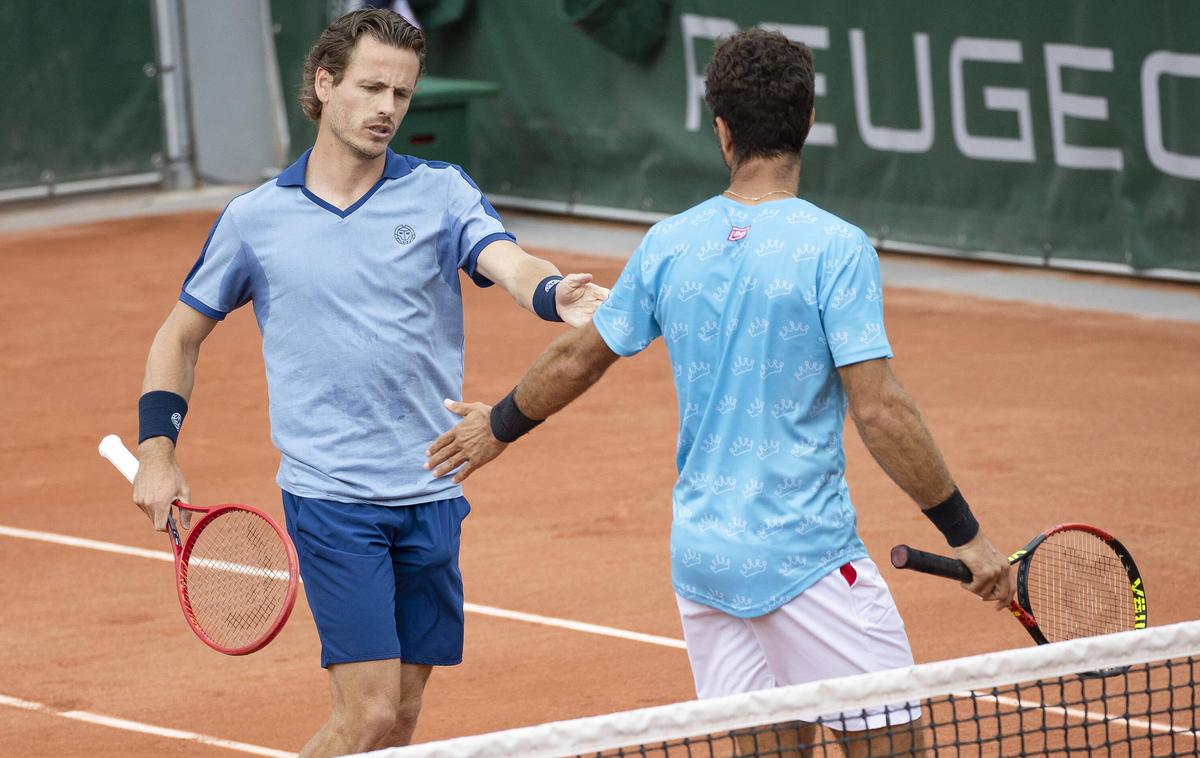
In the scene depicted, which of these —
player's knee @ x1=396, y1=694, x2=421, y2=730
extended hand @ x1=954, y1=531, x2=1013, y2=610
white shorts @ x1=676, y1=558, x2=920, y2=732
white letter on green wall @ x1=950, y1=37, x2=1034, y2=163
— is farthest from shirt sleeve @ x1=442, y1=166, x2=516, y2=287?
white letter on green wall @ x1=950, y1=37, x2=1034, y2=163

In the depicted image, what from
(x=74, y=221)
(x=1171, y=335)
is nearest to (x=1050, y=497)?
(x=1171, y=335)

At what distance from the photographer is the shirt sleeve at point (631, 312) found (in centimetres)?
400

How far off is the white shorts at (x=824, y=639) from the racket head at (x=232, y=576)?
107 centimetres

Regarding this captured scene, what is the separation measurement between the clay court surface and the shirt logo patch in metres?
2.03

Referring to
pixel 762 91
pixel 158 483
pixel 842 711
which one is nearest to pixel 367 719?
pixel 158 483

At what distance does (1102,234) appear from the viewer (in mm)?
13398

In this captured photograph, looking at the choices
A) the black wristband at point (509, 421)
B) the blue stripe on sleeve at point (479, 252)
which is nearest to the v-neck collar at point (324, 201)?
the blue stripe on sleeve at point (479, 252)

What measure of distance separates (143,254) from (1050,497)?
9.77 metres

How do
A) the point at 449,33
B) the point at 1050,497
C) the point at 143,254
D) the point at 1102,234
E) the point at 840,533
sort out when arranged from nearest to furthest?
the point at 840,533, the point at 1050,497, the point at 1102,234, the point at 143,254, the point at 449,33

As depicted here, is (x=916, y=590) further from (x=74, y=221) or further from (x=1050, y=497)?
(x=74, y=221)

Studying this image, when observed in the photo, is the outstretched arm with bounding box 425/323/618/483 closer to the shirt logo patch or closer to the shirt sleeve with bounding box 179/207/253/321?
the shirt logo patch

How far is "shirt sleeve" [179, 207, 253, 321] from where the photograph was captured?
471cm

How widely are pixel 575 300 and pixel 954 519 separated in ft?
3.73

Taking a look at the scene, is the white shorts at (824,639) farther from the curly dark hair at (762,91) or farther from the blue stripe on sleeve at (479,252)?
the blue stripe on sleeve at (479,252)
